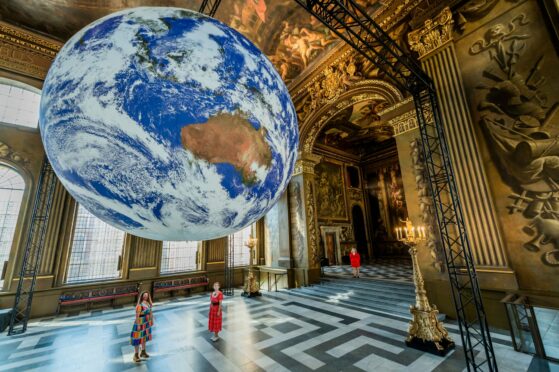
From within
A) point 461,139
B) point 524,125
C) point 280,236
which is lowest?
point 280,236

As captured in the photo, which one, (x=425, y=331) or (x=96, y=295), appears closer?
(x=425, y=331)

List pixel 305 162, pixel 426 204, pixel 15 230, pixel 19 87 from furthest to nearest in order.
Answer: pixel 305 162
pixel 19 87
pixel 15 230
pixel 426 204

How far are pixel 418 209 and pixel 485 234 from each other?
1614mm

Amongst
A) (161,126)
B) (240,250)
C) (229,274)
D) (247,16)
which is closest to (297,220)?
(229,274)

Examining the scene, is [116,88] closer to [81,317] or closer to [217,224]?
[217,224]

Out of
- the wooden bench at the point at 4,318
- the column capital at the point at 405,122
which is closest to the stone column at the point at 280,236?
the column capital at the point at 405,122

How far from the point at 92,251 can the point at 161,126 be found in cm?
1196

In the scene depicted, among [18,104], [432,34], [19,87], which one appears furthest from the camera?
[19,87]

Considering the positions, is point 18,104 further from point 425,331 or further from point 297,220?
point 425,331

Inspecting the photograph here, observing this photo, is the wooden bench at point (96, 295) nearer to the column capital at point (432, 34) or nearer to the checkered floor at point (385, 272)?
the checkered floor at point (385, 272)

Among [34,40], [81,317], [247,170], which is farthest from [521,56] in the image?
[34,40]

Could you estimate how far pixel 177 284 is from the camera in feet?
37.1

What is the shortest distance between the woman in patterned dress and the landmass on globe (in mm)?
5358

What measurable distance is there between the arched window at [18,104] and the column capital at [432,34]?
1416 centimetres
